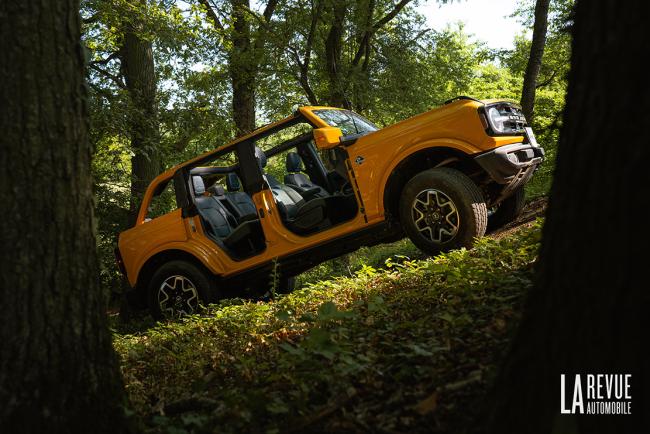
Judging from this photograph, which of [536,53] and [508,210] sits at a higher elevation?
[536,53]

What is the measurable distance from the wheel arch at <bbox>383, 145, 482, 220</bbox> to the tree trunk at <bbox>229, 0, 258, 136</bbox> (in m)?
7.99

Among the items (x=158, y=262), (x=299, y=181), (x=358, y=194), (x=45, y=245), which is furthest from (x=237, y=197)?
(x=45, y=245)

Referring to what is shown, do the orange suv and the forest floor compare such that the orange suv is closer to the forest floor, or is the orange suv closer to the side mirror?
the side mirror

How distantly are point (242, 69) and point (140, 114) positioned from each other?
3.95 metres

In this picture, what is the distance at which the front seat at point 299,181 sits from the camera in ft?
24.3

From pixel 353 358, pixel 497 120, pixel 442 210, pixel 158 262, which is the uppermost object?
pixel 497 120

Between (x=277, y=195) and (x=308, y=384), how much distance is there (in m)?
4.37

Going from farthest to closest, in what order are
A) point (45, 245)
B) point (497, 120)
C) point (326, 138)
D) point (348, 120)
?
1. point (348, 120)
2. point (326, 138)
3. point (497, 120)
4. point (45, 245)

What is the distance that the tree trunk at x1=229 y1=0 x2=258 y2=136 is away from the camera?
13211mm

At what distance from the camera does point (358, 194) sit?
624 centimetres

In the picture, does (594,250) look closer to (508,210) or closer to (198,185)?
(508,210)

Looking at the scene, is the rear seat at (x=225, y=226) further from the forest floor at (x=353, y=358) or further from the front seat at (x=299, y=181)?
the forest floor at (x=353, y=358)

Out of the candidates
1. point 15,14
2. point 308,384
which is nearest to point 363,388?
point 308,384

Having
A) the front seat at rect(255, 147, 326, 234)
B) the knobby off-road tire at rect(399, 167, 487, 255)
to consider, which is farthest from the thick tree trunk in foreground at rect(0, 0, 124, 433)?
the front seat at rect(255, 147, 326, 234)
